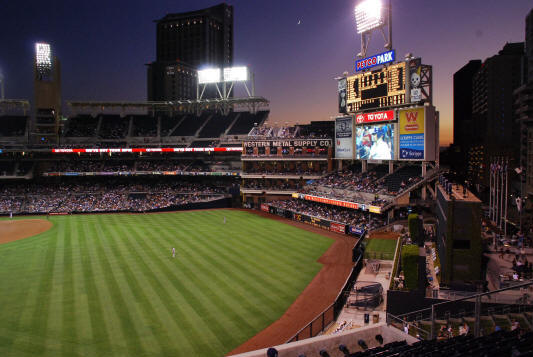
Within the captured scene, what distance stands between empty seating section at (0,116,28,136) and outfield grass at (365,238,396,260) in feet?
218

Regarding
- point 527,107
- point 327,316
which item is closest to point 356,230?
point 327,316

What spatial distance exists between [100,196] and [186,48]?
112132mm

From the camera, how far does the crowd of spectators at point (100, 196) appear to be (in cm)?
5609

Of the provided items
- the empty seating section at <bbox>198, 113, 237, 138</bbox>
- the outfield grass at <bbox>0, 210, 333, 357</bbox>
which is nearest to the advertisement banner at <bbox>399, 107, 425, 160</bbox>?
the outfield grass at <bbox>0, 210, 333, 357</bbox>

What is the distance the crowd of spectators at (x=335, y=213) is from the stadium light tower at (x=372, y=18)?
57.4 feet

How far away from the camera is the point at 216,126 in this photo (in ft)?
237

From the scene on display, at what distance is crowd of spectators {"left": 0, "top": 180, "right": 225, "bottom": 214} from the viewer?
56094mm

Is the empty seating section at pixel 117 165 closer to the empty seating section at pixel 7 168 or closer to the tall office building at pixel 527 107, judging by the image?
the empty seating section at pixel 7 168

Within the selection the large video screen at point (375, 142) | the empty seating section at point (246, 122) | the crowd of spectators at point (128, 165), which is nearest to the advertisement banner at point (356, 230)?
the large video screen at point (375, 142)

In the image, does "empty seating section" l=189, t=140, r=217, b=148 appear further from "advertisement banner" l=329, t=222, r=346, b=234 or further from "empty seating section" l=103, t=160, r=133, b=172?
"advertisement banner" l=329, t=222, r=346, b=234

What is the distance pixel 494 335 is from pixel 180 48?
164 meters

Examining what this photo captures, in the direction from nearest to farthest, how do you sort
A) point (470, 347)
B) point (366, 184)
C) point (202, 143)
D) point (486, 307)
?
point (470, 347)
point (486, 307)
point (366, 184)
point (202, 143)

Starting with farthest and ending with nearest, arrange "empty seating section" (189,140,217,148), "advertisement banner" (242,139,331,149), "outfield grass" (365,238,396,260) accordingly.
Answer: "empty seating section" (189,140,217,148) < "advertisement banner" (242,139,331,149) < "outfield grass" (365,238,396,260)

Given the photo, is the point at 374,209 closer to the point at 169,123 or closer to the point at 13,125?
the point at 169,123
